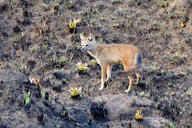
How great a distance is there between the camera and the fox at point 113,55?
417 inches

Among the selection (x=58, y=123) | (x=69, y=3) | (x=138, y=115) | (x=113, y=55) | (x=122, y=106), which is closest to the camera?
(x=58, y=123)

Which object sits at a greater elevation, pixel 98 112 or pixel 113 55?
pixel 113 55

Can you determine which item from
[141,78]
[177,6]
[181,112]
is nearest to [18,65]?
[141,78]

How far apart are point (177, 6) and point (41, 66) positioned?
6670mm

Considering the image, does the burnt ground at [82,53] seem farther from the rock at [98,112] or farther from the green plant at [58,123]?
the rock at [98,112]

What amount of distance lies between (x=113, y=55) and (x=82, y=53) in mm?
2278

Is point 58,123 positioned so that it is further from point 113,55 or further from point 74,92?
point 113,55

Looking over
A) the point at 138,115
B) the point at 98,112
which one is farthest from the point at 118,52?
the point at 138,115

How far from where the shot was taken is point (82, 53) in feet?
43.0

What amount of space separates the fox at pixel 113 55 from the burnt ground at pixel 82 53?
0.46 metres

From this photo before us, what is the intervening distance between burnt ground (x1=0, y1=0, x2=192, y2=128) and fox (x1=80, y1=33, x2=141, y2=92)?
18.3 inches

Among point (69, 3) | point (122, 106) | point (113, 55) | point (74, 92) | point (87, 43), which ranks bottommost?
point (74, 92)

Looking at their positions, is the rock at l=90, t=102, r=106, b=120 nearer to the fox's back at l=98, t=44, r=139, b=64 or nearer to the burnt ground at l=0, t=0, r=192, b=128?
the burnt ground at l=0, t=0, r=192, b=128

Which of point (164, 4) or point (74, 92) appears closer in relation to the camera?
point (74, 92)
